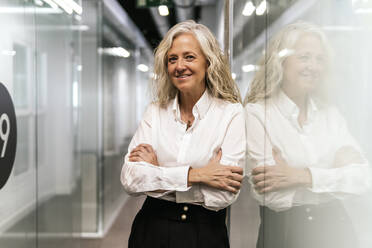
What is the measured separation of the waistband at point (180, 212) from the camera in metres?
1.59

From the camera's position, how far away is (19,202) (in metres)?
2.15

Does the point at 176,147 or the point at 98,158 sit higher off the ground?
the point at 176,147

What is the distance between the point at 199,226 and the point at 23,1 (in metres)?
1.76

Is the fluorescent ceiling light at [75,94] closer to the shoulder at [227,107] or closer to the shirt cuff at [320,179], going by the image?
the shoulder at [227,107]

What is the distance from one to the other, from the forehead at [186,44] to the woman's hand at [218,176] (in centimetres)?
55

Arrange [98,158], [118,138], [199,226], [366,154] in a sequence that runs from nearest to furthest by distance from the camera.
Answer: [366,154]
[199,226]
[98,158]
[118,138]

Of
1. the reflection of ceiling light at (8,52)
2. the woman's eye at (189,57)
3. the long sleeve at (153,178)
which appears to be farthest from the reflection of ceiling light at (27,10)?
the long sleeve at (153,178)

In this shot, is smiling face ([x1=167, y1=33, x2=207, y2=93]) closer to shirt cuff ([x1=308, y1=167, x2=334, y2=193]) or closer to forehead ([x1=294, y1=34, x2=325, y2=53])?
forehead ([x1=294, y1=34, x2=325, y2=53])

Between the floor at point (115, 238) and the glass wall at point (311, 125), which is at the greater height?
the glass wall at point (311, 125)

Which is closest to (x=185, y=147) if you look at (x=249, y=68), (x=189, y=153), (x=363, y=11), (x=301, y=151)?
(x=189, y=153)

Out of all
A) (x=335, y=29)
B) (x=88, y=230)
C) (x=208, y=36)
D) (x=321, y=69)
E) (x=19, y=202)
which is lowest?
(x=88, y=230)

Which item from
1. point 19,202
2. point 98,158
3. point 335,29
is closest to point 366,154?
point 335,29

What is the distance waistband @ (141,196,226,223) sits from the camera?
1.59 metres

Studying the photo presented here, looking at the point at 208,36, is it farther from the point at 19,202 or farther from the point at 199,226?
the point at 19,202
